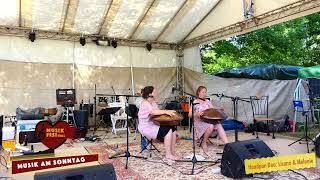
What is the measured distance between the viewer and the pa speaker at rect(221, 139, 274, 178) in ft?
10.6

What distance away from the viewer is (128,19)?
7.77m

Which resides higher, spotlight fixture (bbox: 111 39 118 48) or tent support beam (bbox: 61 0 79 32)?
tent support beam (bbox: 61 0 79 32)

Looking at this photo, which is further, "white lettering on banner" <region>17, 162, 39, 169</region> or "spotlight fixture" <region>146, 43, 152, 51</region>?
"spotlight fixture" <region>146, 43, 152, 51</region>

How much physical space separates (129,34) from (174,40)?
5.18 ft

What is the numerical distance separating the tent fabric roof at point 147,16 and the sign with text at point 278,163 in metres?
3.64

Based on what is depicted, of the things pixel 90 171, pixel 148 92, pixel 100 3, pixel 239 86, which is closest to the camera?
pixel 90 171

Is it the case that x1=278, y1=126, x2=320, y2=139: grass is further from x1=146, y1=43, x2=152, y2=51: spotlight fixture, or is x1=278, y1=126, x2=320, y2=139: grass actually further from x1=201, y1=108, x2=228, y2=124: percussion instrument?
x1=146, y1=43, x2=152, y2=51: spotlight fixture

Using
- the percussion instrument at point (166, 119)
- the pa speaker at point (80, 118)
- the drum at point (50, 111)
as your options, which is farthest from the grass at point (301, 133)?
the drum at point (50, 111)

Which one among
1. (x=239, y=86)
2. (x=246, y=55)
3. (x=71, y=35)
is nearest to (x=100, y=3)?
(x=71, y=35)

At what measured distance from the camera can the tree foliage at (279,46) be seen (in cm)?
1291

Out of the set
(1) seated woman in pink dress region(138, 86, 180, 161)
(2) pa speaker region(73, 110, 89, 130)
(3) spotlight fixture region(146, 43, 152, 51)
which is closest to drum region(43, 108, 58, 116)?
(2) pa speaker region(73, 110, 89, 130)

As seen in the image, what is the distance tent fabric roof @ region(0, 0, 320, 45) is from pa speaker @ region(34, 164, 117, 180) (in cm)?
513

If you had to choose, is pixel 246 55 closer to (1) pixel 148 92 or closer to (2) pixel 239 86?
(2) pixel 239 86

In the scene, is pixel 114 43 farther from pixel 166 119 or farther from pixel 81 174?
pixel 81 174
